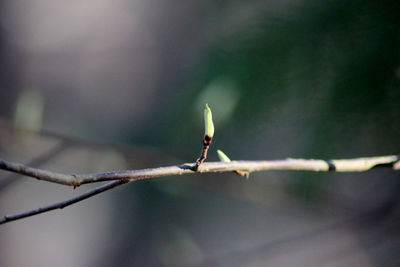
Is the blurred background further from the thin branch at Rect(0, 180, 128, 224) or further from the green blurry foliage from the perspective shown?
the thin branch at Rect(0, 180, 128, 224)

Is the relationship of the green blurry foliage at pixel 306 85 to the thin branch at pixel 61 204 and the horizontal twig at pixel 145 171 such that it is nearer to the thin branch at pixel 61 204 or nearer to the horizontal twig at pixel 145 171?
the horizontal twig at pixel 145 171

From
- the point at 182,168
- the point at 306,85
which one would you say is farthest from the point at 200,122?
the point at 182,168

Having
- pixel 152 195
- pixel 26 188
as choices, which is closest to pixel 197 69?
pixel 152 195

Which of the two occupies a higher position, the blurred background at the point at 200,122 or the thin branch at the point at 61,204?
the blurred background at the point at 200,122

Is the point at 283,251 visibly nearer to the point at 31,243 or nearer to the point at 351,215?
the point at 351,215

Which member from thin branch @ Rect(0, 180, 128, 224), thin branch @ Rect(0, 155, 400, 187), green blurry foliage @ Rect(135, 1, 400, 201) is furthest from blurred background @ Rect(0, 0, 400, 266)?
thin branch @ Rect(0, 180, 128, 224)

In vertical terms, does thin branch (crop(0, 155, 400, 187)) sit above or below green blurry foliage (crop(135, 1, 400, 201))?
below

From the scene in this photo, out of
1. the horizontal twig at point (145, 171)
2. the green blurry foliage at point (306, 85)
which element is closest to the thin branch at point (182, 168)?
the horizontal twig at point (145, 171)

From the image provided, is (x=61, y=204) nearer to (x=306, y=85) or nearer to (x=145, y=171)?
(x=145, y=171)

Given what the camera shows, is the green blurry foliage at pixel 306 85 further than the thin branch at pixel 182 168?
Yes
